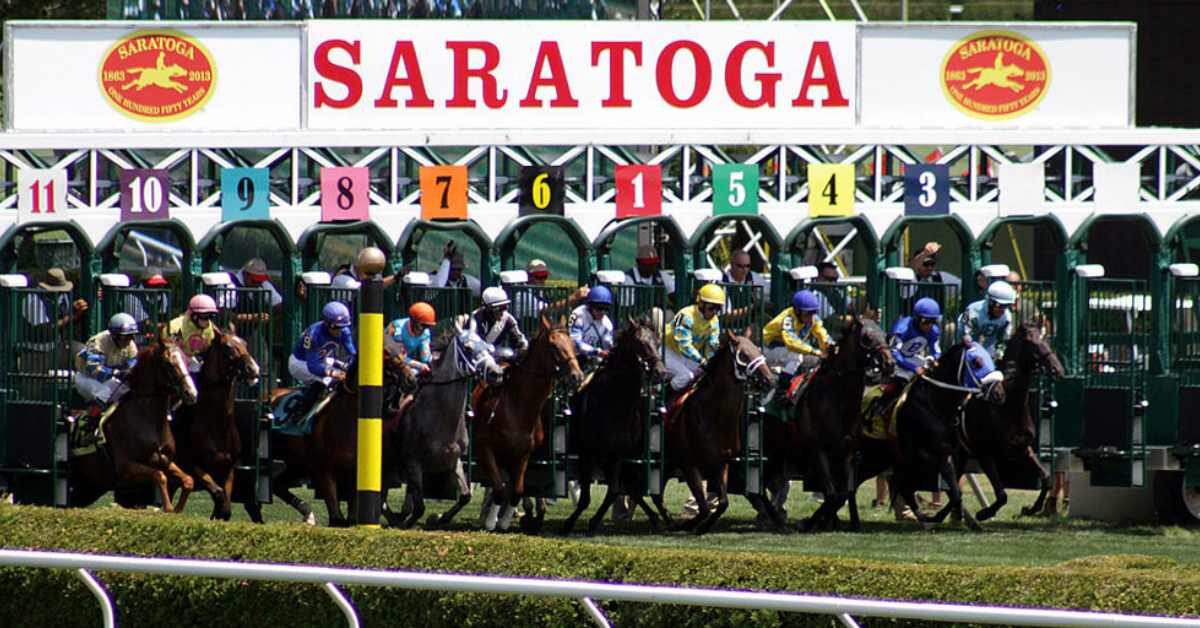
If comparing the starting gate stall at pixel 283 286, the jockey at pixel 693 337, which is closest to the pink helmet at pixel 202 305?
the starting gate stall at pixel 283 286

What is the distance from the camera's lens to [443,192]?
1538cm

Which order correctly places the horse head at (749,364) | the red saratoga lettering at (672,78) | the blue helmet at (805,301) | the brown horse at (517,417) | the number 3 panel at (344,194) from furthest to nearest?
1. the red saratoga lettering at (672,78)
2. the number 3 panel at (344,194)
3. the blue helmet at (805,301)
4. the horse head at (749,364)
5. the brown horse at (517,417)

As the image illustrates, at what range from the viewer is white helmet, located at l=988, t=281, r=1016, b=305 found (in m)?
14.2

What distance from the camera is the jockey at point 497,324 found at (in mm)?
13820

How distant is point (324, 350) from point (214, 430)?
2.37 ft

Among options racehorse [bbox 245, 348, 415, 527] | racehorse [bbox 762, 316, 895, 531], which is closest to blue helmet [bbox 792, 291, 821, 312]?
racehorse [bbox 762, 316, 895, 531]

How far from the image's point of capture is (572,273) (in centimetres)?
2286

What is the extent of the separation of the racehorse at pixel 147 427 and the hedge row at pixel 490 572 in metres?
3.97

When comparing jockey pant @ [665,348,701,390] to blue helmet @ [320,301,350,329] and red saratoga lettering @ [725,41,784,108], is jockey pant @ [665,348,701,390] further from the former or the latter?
red saratoga lettering @ [725,41,784,108]

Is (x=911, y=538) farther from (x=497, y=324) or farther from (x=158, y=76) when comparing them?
(x=158, y=76)

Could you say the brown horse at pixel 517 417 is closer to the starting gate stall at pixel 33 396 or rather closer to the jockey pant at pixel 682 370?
the jockey pant at pixel 682 370

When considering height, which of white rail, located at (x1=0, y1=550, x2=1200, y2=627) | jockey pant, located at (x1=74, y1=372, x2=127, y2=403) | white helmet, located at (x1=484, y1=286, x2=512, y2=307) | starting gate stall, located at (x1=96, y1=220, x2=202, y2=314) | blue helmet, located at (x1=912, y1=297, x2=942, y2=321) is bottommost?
white rail, located at (x1=0, y1=550, x2=1200, y2=627)

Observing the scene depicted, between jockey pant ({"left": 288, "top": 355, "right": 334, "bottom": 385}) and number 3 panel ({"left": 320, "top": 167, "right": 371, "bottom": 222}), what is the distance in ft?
6.05

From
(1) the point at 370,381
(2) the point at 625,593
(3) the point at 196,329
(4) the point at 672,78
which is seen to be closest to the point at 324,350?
(3) the point at 196,329
